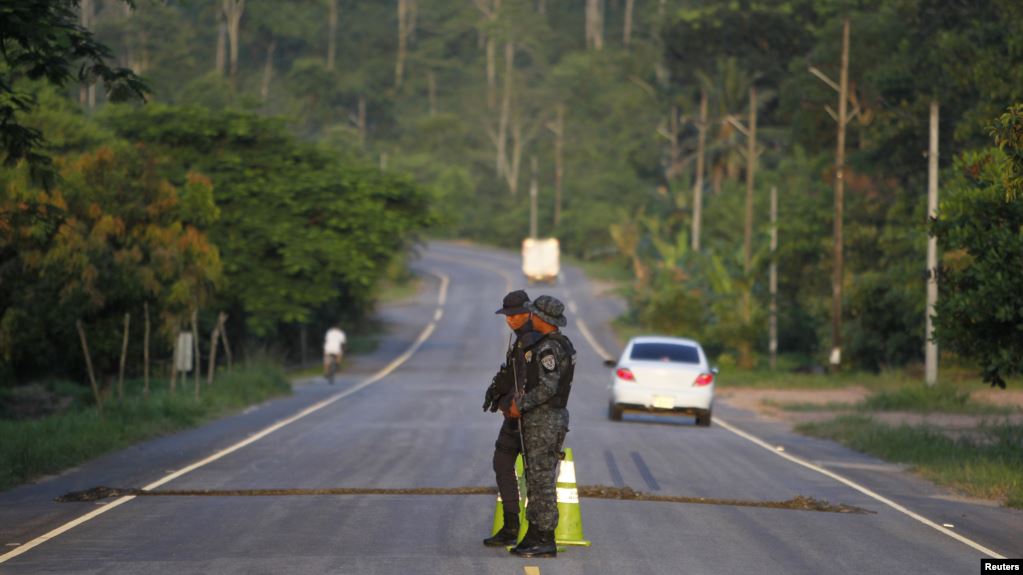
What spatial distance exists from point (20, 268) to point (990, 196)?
17704 millimetres

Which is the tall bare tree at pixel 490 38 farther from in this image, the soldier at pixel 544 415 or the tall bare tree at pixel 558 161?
the soldier at pixel 544 415

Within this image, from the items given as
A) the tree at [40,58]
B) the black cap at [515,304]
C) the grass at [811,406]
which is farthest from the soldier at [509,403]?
the grass at [811,406]

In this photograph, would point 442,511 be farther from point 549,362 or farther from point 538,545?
point 549,362

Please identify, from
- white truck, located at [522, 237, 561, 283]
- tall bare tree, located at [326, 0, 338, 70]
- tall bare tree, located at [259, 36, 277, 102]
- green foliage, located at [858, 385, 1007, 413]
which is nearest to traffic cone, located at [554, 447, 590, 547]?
green foliage, located at [858, 385, 1007, 413]

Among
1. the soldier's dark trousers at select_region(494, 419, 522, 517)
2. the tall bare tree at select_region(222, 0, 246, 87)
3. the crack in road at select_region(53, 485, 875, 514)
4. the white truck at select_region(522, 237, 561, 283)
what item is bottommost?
the crack in road at select_region(53, 485, 875, 514)

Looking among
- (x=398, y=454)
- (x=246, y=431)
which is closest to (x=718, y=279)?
(x=246, y=431)

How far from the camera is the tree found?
1251 centimetres

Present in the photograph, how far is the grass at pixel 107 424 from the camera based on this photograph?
17922 millimetres

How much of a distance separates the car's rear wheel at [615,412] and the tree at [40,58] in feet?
43.9

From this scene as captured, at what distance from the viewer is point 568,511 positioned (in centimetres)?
1150

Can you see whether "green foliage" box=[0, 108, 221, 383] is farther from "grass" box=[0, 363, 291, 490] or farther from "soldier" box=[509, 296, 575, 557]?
"soldier" box=[509, 296, 575, 557]

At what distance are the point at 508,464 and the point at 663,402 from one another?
52.1 feet

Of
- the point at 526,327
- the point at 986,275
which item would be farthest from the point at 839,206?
the point at 526,327

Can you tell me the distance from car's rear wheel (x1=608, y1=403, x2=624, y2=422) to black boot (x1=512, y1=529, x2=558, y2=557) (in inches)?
640
